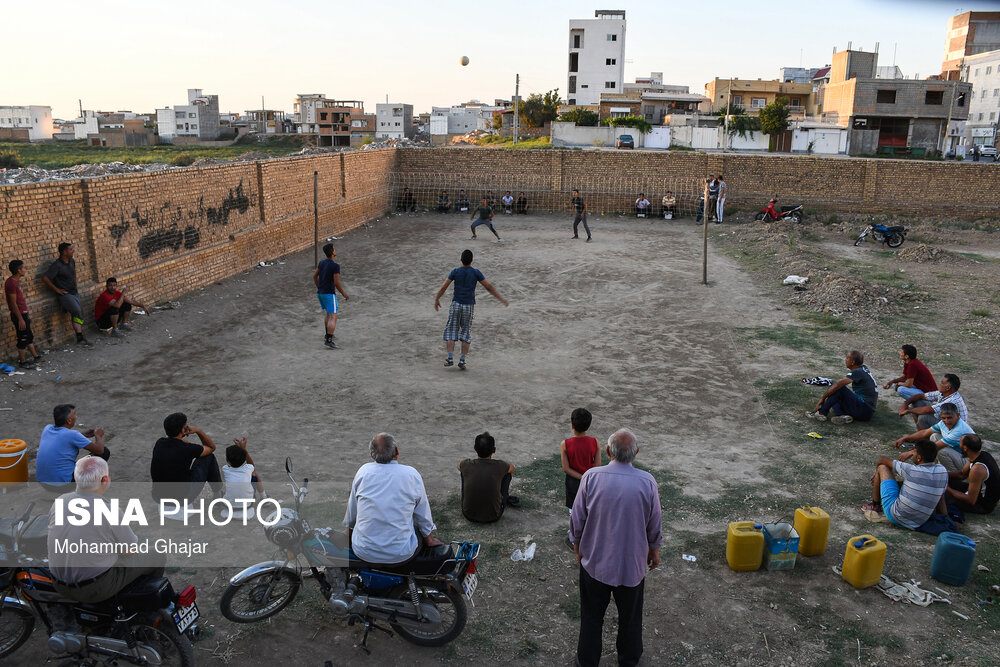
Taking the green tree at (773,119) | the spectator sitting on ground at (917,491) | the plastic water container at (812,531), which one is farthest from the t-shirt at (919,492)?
the green tree at (773,119)

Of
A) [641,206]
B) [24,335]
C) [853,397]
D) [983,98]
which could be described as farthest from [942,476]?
[983,98]

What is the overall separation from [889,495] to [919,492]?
298 mm

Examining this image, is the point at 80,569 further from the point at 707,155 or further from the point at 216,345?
the point at 707,155

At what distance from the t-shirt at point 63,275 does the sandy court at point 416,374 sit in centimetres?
90

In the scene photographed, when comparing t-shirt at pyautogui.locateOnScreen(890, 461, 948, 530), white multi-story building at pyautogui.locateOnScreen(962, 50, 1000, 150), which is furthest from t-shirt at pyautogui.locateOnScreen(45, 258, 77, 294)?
white multi-story building at pyautogui.locateOnScreen(962, 50, 1000, 150)

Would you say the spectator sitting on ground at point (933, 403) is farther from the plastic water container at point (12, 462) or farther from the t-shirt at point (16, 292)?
the t-shirt at point (16, 292)

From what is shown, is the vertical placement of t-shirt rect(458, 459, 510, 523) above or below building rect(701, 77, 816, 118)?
below

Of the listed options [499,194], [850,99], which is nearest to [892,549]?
[499,194]

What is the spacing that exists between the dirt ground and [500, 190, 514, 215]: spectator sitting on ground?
35.5 ft

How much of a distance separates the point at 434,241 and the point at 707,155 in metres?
13.1

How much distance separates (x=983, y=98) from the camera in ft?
207

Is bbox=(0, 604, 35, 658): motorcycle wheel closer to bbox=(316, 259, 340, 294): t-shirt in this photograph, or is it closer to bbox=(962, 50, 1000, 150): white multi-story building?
bbox=(316, 259, 340, 294): t-shirt

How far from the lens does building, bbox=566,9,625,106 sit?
78125 mm

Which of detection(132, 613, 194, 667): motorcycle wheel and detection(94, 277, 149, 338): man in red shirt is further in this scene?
detection(94, 277, 149, 338): man in red shirt
